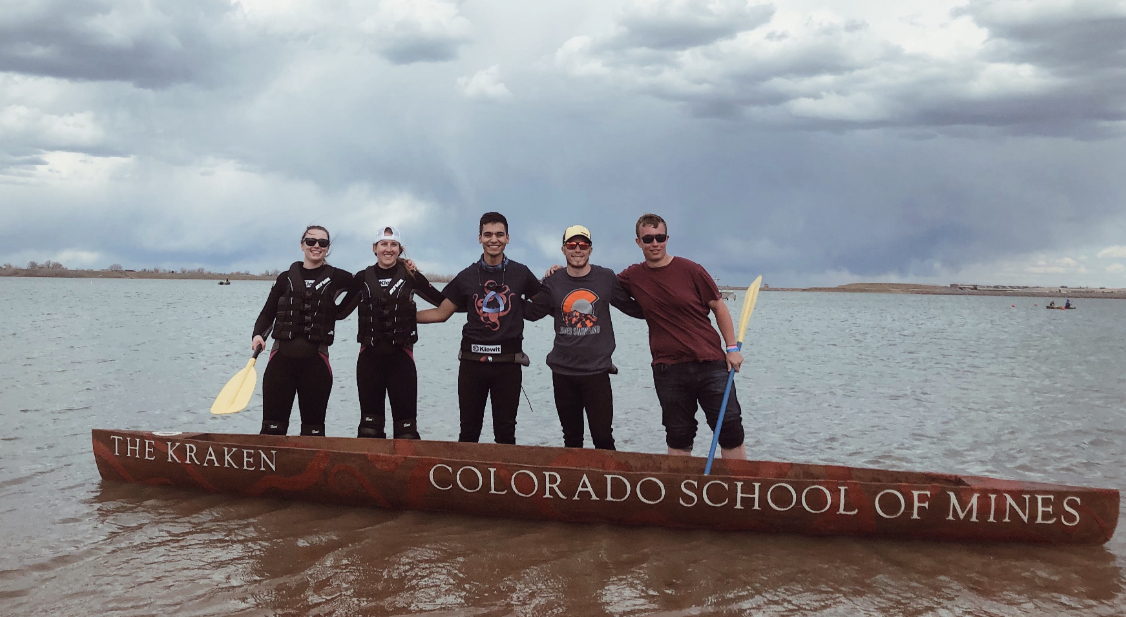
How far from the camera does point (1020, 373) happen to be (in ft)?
70.9

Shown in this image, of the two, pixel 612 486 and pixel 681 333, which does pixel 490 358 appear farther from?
pixel 681 333

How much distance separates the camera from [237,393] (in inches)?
301

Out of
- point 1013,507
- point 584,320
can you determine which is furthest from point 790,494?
point 584,320

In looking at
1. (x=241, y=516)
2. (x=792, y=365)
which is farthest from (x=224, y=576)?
(x=792, y=365)

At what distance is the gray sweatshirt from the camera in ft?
19.6

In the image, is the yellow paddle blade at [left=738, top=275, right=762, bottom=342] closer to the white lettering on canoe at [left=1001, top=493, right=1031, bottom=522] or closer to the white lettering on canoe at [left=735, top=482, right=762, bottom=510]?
the white lettering on canoe at [left=735, top=482, right=762, bottom=510]

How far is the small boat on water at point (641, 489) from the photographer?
213 inches

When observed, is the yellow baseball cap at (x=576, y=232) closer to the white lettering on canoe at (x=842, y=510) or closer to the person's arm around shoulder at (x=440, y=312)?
the person's arm around shoulder at (x=440, y=312)

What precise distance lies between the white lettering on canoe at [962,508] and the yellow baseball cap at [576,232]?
316 cm

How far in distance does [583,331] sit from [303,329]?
2.37 meters

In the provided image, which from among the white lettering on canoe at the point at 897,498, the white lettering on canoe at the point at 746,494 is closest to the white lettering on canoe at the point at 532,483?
the white lettering on canoe at the point at 746,494

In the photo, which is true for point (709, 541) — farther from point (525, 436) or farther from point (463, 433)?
point (525, 436)

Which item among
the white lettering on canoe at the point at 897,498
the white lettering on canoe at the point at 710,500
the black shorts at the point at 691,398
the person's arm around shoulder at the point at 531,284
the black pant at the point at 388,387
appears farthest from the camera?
the black pant at the point at 388,387

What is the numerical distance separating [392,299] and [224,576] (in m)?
2.42
